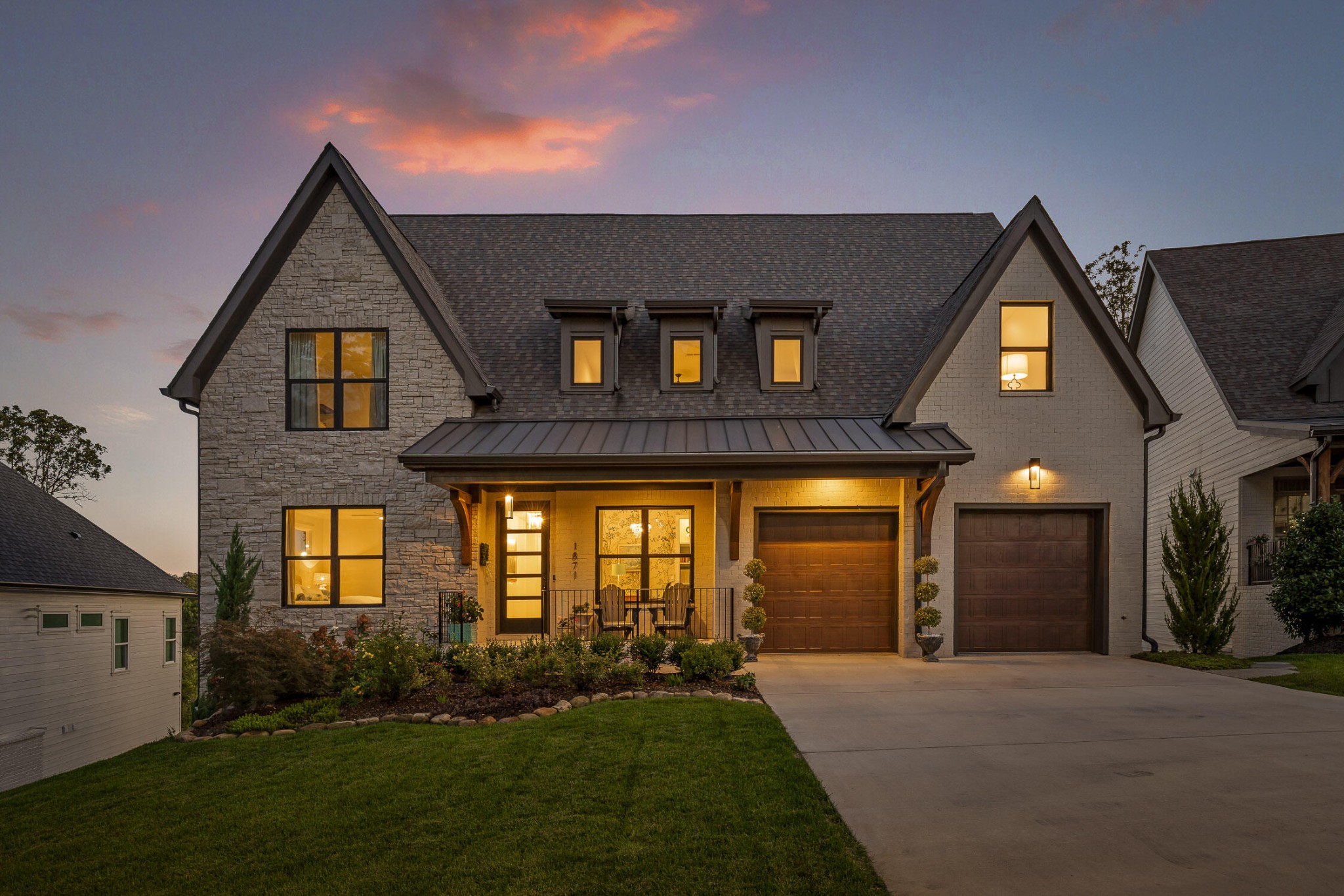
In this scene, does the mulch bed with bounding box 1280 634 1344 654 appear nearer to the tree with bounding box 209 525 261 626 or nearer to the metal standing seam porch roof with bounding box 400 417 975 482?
the metal standing seam porch roof with bounding box 400 417 975 482

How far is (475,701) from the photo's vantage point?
966cm

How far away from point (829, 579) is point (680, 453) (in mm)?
3963

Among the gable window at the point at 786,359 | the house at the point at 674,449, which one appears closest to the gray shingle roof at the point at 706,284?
the house at the point at 674,449

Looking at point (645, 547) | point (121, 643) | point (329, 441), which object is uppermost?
point (329, 441)

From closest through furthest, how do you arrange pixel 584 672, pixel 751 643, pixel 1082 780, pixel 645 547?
pixel 1082 780, pixel 584 672, pixel 751 643, pixel 645 547

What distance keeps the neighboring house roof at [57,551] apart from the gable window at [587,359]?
49.1 feet

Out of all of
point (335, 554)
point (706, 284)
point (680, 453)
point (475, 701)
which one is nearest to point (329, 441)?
point (335, 554)

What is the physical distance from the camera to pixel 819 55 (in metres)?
15.5

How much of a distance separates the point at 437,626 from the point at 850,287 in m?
11.0

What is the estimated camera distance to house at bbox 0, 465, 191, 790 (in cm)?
1819

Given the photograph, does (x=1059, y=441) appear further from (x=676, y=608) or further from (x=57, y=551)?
(x=57, y=551)

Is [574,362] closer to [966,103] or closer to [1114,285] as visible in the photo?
[966,103]

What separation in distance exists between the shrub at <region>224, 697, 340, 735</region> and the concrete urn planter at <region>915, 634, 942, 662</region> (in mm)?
9176

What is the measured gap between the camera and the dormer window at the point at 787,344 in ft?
46.9
